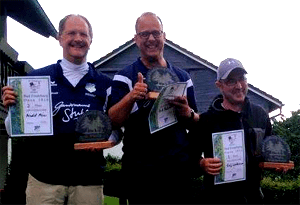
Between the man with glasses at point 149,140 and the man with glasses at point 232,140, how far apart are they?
0.29m

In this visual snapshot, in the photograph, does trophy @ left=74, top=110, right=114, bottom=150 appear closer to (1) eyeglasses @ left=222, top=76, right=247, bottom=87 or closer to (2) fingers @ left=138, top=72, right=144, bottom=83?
(2) fingers @ left=138, top=72, right=144, bottom=83

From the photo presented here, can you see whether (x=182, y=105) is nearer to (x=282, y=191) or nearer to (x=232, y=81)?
(x=232, y=81)

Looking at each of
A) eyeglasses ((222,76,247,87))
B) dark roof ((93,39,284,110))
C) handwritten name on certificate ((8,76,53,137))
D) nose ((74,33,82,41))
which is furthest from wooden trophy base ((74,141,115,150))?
dark roof ((93,39,284,110))

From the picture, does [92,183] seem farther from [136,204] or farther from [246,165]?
[246,165]

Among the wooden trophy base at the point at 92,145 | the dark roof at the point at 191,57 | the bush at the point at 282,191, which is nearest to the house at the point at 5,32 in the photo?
the wooden trophy base at the point at 92,145

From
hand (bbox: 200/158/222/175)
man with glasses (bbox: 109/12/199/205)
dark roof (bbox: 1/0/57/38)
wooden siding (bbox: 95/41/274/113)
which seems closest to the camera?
man with glasses (bbox: 109/12/199/205)

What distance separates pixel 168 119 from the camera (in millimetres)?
3814

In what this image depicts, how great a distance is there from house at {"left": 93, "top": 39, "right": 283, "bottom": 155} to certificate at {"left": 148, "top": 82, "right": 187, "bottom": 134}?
20.3 metres

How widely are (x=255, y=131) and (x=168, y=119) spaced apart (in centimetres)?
80

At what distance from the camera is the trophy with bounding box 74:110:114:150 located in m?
3.71

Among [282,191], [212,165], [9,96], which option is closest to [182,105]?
[212,165]

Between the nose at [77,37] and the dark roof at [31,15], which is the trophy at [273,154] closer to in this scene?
the nose at [77,37]

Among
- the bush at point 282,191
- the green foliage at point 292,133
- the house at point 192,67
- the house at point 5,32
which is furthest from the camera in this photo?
the house at point 192,67

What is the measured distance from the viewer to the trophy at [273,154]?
4082 mm
